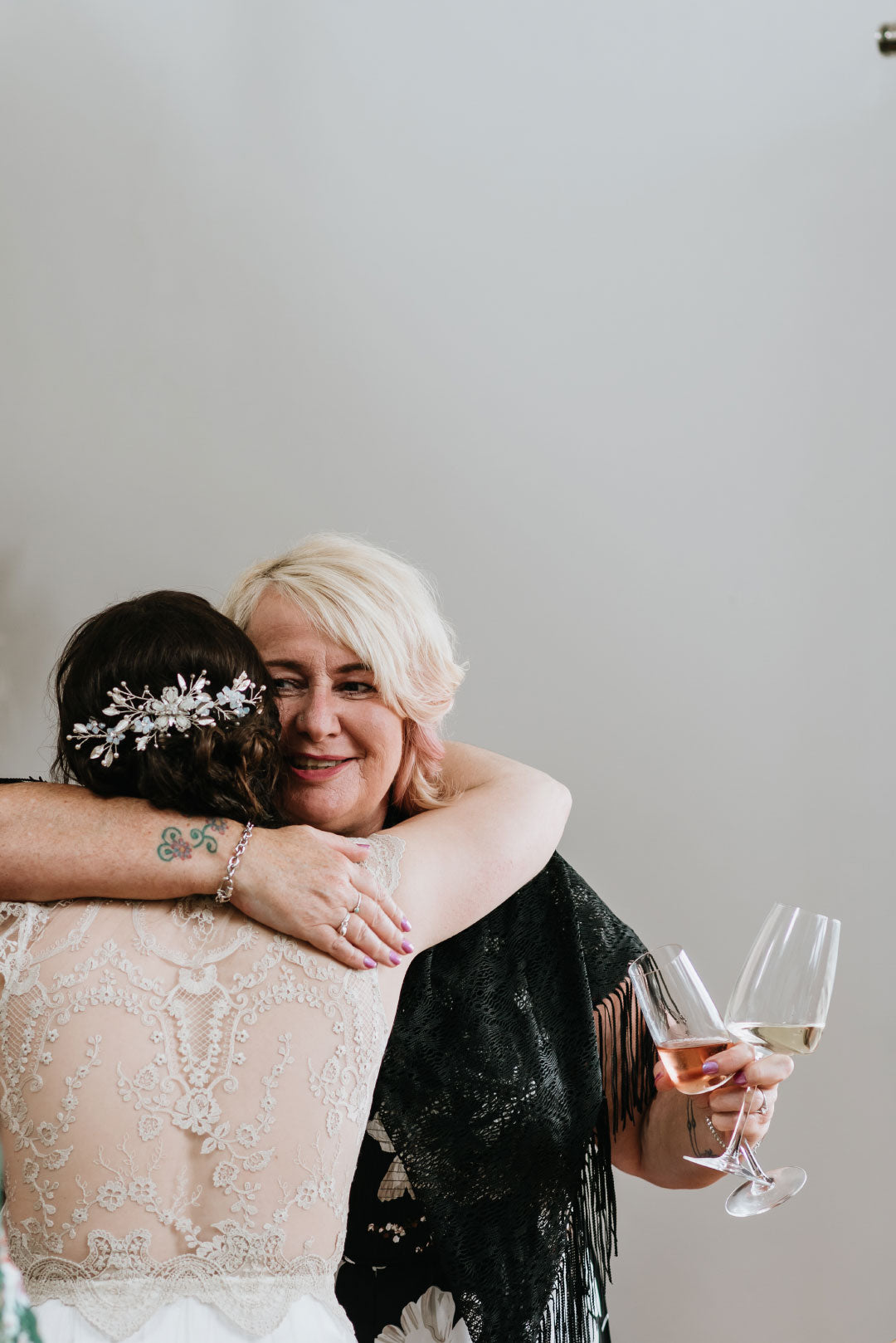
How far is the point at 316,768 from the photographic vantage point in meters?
1.77

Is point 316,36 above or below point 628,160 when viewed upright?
above

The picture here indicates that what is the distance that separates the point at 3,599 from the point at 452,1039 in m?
1.43

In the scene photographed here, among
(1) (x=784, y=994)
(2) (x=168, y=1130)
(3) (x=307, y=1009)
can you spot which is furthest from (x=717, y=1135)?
(2) (x=168, y=1130)

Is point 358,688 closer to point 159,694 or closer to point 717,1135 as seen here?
point 159,694

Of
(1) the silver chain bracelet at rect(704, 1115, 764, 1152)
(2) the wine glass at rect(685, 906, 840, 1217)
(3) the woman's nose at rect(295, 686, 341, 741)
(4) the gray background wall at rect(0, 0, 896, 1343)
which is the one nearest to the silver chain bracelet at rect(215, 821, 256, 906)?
(3) the woman's nose at rect(295, 686, 341, 741)

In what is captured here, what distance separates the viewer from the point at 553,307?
96.3 inches

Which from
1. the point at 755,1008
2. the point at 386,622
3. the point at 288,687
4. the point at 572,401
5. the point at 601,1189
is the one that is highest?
the point at 572,401

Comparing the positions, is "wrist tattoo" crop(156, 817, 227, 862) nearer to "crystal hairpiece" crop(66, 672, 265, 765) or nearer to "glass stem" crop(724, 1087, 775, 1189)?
"crystal hairpiece" crop(66, 672, 265, 765)

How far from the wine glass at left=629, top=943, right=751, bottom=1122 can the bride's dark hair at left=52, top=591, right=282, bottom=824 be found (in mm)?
520

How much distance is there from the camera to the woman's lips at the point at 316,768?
69.4 inches

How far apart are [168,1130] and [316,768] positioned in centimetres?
67

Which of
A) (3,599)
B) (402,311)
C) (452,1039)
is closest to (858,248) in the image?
(402,311)

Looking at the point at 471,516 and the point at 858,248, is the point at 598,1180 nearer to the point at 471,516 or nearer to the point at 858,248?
the point at 471,516

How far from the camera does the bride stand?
45.5 inches
